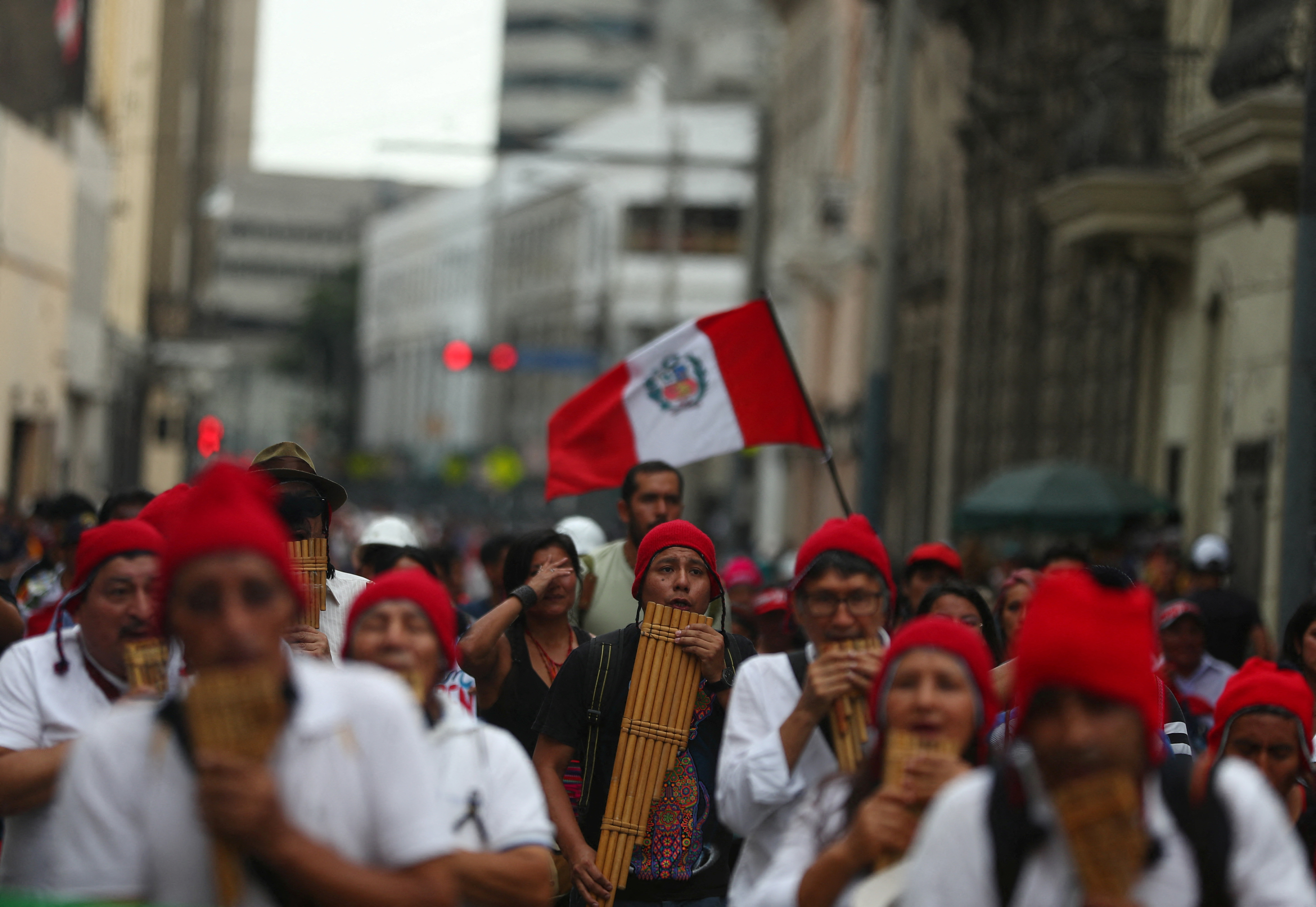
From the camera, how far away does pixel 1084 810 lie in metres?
3.47

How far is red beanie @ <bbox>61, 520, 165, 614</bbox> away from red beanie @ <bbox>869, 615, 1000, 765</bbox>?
190 centimetres

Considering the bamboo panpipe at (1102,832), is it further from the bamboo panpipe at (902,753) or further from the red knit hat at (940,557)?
the red knit hat at (940,557)

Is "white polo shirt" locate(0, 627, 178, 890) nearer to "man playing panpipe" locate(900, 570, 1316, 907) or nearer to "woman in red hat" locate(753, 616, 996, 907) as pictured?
"woman in red hat" locate(753, 616, 996, 907)

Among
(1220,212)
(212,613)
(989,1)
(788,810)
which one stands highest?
(989,1)

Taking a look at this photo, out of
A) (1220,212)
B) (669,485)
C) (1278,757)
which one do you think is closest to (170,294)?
(1220,212)

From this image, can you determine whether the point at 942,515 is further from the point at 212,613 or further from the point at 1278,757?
the point at 212,613

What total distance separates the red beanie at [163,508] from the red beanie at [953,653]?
2384 millimetres

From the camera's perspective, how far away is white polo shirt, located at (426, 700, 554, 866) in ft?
13.4

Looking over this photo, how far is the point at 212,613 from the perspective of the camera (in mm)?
3527

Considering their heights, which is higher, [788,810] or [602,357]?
[602,357]

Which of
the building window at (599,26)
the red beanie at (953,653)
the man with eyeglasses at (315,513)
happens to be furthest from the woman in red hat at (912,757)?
the building window at (599,26)

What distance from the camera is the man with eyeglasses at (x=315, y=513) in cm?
617

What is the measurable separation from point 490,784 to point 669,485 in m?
4.23

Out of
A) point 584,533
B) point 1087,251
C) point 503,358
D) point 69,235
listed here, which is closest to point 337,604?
point 584,533
